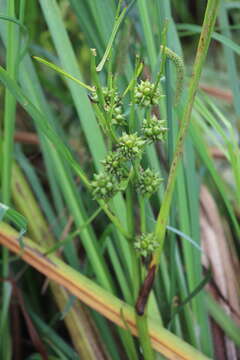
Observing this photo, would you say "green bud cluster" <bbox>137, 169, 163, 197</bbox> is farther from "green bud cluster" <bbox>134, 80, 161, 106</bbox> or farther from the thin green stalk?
the thin green stalk

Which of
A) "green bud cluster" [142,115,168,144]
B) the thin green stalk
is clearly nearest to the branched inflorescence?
"green bud cluster" [142,115,168,144]

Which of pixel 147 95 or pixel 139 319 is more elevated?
pixel 147 95

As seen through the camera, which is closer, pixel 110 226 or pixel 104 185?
pixel 104 185

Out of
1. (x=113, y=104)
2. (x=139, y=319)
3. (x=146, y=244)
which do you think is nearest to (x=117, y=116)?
(x=113, y=104)

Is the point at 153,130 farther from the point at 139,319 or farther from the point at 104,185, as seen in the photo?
the point at 139,319

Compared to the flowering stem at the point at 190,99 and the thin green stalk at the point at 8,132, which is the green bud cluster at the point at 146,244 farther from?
the thin green stalk at the point at 8,132

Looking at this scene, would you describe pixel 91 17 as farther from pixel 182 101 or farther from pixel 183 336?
pixel 183 336
